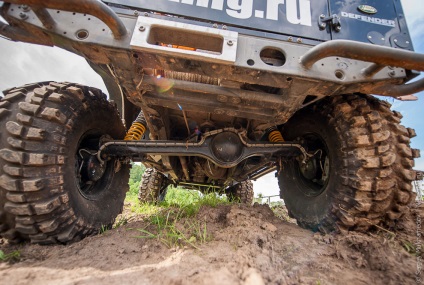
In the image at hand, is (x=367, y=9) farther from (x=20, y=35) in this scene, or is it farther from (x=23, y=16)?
(x=20, y=35)

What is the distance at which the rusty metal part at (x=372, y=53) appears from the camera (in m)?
1.12

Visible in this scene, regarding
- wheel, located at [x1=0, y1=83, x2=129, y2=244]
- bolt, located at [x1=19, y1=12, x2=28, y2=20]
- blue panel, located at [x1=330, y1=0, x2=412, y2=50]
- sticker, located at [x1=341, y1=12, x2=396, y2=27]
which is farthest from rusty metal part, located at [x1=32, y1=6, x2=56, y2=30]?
sticker, located at [x1=341, y1=12, x2=396, y2=27]

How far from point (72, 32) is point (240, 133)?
1.50 meters

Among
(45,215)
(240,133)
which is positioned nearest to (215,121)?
(240,133)

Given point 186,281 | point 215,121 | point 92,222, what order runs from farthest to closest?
1. point 215,121
2. point 92,222
3. point 186,281

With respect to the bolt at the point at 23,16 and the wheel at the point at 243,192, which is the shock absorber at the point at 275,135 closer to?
the bolt at the point at 23,16

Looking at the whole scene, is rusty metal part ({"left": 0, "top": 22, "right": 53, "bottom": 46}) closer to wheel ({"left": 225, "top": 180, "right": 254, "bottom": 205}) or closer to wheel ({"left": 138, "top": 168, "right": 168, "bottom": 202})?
wheel ({"left": 138, "top": 168, "right": 168, "bottom": 202})

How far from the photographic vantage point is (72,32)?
1.23 meters

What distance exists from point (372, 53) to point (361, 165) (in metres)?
0.78

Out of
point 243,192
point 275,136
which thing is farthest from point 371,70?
point 243,192

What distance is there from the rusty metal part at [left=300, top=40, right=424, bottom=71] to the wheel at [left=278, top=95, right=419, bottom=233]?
1.73 feet

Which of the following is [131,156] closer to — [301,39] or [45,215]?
[45,215]

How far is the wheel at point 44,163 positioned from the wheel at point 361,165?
1892 mm

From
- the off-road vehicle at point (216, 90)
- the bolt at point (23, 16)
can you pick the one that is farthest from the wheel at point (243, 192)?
the bolt at point (23, 16)
